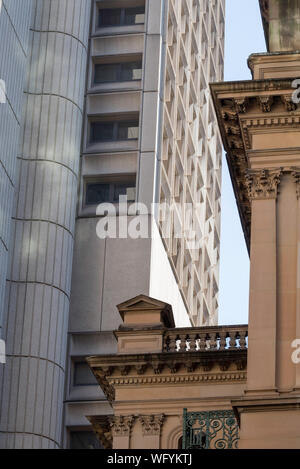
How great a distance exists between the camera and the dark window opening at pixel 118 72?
73.1 meters

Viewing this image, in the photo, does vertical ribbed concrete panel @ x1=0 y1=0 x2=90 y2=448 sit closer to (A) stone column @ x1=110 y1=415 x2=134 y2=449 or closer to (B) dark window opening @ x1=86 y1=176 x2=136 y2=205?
(B) dark window opening @ x1=86 y1=176 x2=136 y2=205

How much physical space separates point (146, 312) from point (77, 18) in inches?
1253

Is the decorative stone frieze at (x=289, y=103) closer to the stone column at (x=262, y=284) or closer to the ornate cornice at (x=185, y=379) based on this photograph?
the stone column at (x=262, y=284)

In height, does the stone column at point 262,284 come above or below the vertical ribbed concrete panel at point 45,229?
below

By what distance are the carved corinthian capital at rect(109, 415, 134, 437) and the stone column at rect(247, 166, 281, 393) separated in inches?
406

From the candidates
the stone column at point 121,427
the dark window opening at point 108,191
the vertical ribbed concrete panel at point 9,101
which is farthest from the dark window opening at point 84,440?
the stone column at point 121,427

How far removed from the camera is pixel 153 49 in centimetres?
7269

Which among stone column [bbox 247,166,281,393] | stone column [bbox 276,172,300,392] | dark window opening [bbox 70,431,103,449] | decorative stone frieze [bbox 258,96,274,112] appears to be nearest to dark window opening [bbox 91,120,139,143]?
dark window opening [bbox 70,431,103,449]

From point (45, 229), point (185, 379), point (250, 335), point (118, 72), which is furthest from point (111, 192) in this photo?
point (250, 335)

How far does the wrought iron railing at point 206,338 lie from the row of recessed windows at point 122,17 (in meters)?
37.1

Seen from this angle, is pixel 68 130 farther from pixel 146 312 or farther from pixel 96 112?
pixel 146 312

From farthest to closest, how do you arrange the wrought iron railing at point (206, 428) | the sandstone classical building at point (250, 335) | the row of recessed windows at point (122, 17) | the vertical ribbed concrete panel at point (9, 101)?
the row of recessed windows at point (122, 17)
the vertical ribbed concrete panel at point (9, 101)
the wrought iron railing at point (206, 428)
the sandstone classical building at point (250, 335)

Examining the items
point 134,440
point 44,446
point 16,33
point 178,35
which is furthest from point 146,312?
point 178,35

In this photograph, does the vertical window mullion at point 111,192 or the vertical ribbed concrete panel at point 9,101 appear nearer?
the vertical ribbed concrete panel at point 9,101
